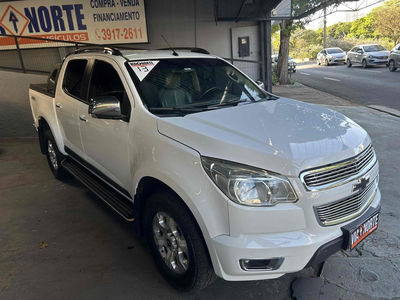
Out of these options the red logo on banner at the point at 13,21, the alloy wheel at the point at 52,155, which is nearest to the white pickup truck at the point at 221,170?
the alloy wheel at the point at 52,155

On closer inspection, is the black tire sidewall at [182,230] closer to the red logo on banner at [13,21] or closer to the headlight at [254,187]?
the headlight at [254,187]

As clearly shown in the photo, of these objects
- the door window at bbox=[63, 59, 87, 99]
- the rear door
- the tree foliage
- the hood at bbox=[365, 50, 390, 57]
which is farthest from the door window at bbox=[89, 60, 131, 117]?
the hood at bbox=[365, 50, 390, 57]

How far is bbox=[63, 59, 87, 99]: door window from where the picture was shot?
3895mm

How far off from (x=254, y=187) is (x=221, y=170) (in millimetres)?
235

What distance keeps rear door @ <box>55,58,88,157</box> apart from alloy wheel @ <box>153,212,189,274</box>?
1830mm

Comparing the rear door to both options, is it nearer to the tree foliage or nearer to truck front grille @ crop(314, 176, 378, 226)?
truck front grille @ crop(314, 176, 378, 226)

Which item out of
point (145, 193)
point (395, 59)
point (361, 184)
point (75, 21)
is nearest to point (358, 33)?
point (395, 59)

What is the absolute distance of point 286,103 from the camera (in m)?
3.28

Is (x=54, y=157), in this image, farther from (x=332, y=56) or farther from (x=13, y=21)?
(x=332, y=56)

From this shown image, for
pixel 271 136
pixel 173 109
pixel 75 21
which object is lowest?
pixel 271 136

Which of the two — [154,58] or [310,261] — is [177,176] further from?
[154,58]

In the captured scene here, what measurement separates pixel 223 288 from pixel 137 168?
1225mm

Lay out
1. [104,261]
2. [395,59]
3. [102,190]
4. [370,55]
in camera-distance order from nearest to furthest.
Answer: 1. [104,261]
2. [102,190]
3. [395,59]
4. [370,55]

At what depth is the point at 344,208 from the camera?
2225 mm
